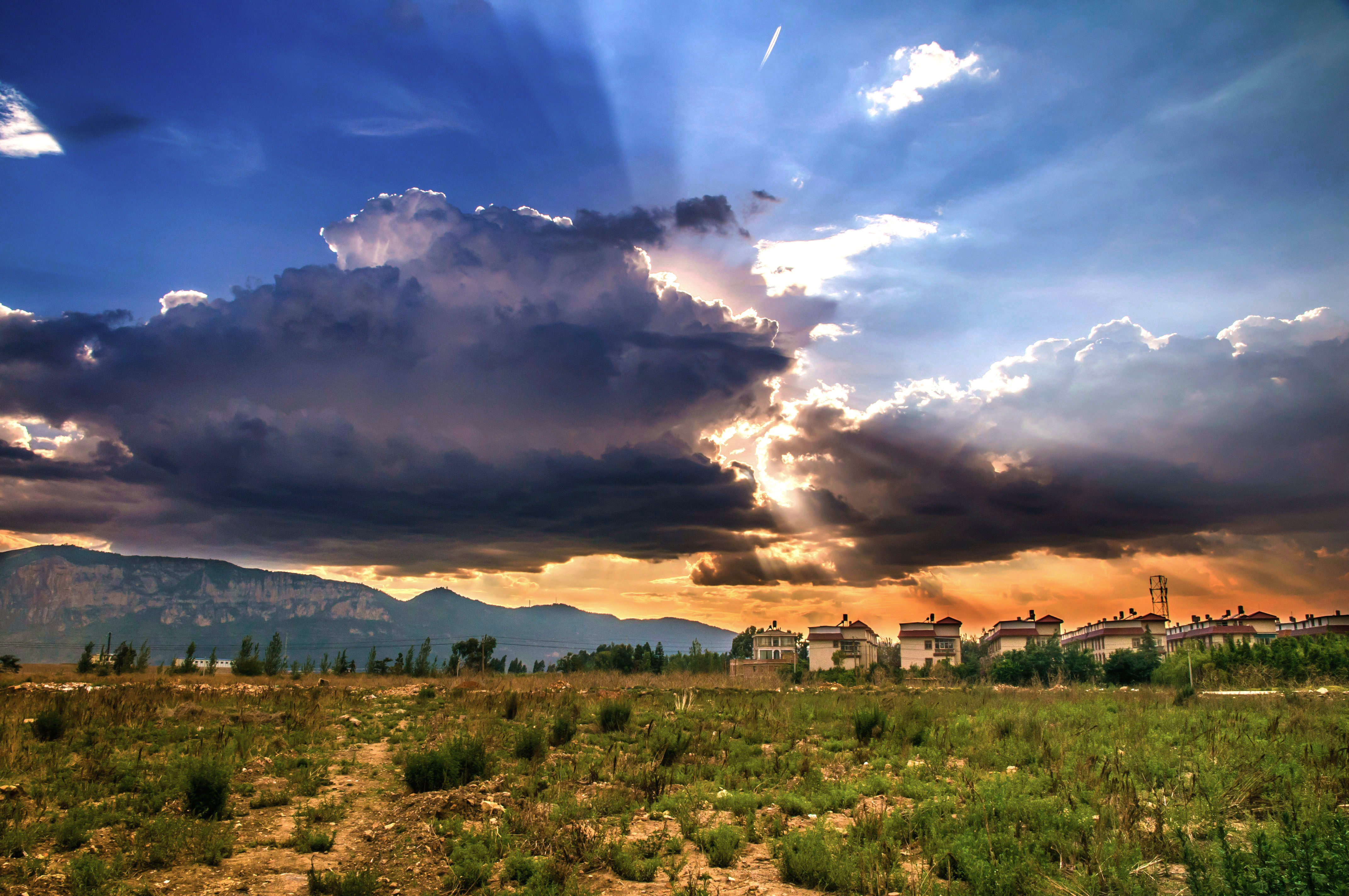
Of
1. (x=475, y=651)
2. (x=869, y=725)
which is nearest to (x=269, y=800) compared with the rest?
(x=869, y=725)

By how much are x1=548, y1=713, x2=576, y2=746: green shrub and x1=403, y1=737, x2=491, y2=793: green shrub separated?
3690mm

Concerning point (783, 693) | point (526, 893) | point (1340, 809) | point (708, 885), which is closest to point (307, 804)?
point (526, 893)

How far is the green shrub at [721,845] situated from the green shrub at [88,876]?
756cm

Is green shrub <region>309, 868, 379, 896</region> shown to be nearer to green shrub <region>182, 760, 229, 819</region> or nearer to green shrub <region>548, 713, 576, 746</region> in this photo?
green shrub <region>182, 760, 229, 819</region>

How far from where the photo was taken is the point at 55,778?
41.3 ft

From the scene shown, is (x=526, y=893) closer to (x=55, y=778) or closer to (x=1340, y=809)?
(x=55, y=778)

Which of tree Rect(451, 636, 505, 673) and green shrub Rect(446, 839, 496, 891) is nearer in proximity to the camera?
green shrub Rect(446, 839, 496, 891)

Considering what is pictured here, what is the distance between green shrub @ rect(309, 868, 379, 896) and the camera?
28.1 ft

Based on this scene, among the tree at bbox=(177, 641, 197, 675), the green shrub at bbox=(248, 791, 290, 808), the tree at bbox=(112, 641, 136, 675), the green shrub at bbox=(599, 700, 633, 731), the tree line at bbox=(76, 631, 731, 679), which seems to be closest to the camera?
the green shrub at bbox=(248, 791, 290, 808)

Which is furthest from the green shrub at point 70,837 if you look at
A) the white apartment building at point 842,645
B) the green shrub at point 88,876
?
the white apartment building at point 842,645

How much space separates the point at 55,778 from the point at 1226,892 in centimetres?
1751

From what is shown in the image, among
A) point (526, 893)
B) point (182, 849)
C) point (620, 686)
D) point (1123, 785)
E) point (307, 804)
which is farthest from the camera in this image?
point (620, 686)

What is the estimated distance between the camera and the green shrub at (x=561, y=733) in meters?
17.9

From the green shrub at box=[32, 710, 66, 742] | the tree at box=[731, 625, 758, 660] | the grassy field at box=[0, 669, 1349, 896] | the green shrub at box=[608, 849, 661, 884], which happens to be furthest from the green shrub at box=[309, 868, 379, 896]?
the tree at box=[731, 625, 758, 660]
